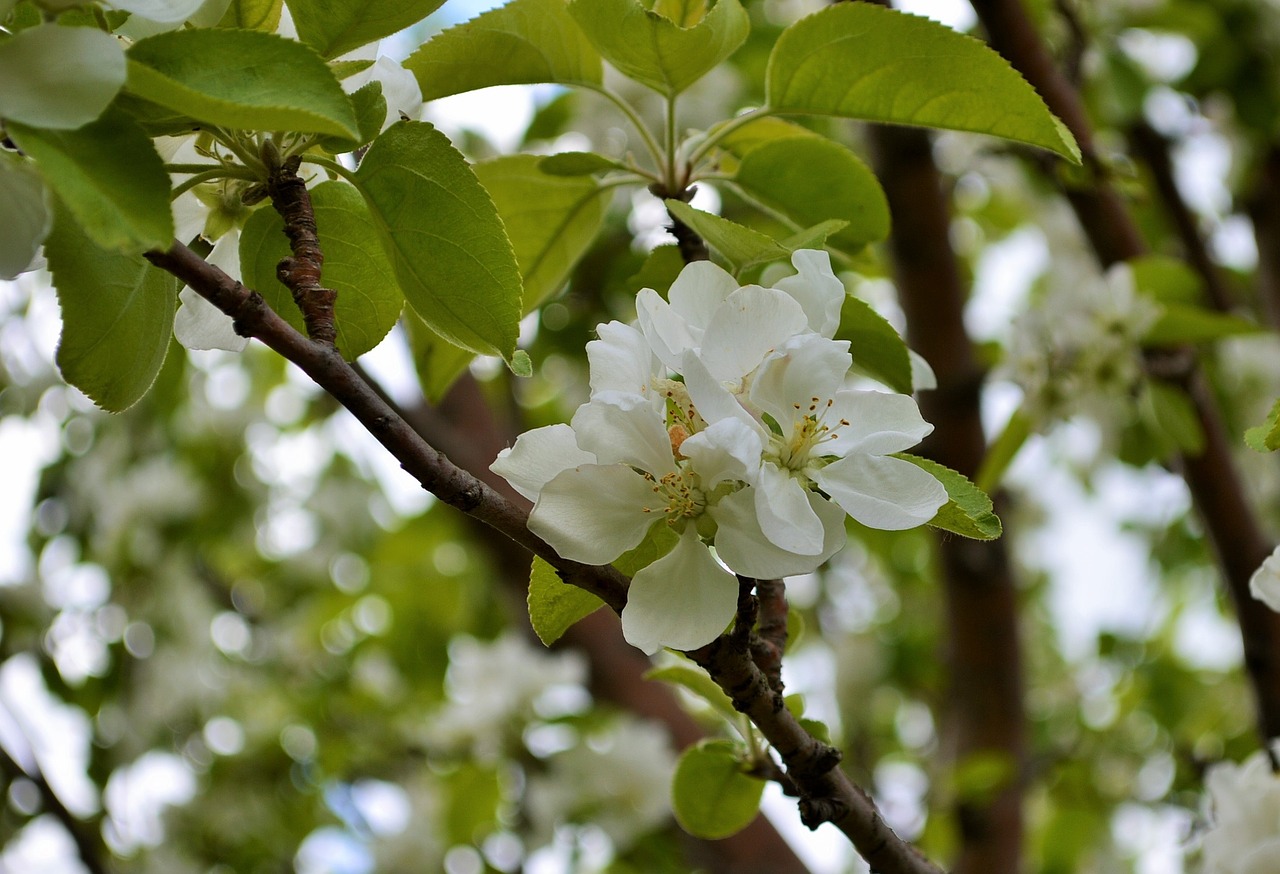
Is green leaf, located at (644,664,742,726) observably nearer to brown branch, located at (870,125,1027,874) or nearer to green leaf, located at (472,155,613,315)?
green leaf, located at (472,155,613,315)

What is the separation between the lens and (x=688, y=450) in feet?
2.00

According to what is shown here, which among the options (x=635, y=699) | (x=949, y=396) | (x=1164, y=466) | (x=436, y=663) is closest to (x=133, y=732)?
(x=436, y=663)

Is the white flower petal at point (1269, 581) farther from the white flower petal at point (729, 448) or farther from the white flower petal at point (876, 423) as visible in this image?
the white flower petal at point (729, 448)

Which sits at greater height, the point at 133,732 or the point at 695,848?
the point at 695,848

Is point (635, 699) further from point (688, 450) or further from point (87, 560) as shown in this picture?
point (688, 450)

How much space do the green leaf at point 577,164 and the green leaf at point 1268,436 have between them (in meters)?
0.48

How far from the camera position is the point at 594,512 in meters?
0.65

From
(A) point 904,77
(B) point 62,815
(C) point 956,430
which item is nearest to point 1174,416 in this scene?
(C) point 956,430

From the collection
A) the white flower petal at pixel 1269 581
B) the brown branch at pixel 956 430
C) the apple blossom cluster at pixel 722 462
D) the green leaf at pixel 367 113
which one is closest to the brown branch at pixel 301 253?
the green leaf at pixel 367 113

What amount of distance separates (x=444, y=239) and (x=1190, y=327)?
1.14 metres

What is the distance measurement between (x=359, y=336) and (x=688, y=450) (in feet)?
0.94

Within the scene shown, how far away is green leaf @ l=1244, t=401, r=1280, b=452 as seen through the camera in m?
0.61

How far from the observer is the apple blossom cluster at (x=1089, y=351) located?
1.55 m

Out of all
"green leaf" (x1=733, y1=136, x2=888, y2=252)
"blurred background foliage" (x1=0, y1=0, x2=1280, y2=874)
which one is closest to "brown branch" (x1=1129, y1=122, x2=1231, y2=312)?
"blurred background foliage" (x1=0, y1=0, x2=1280, y2=874)
